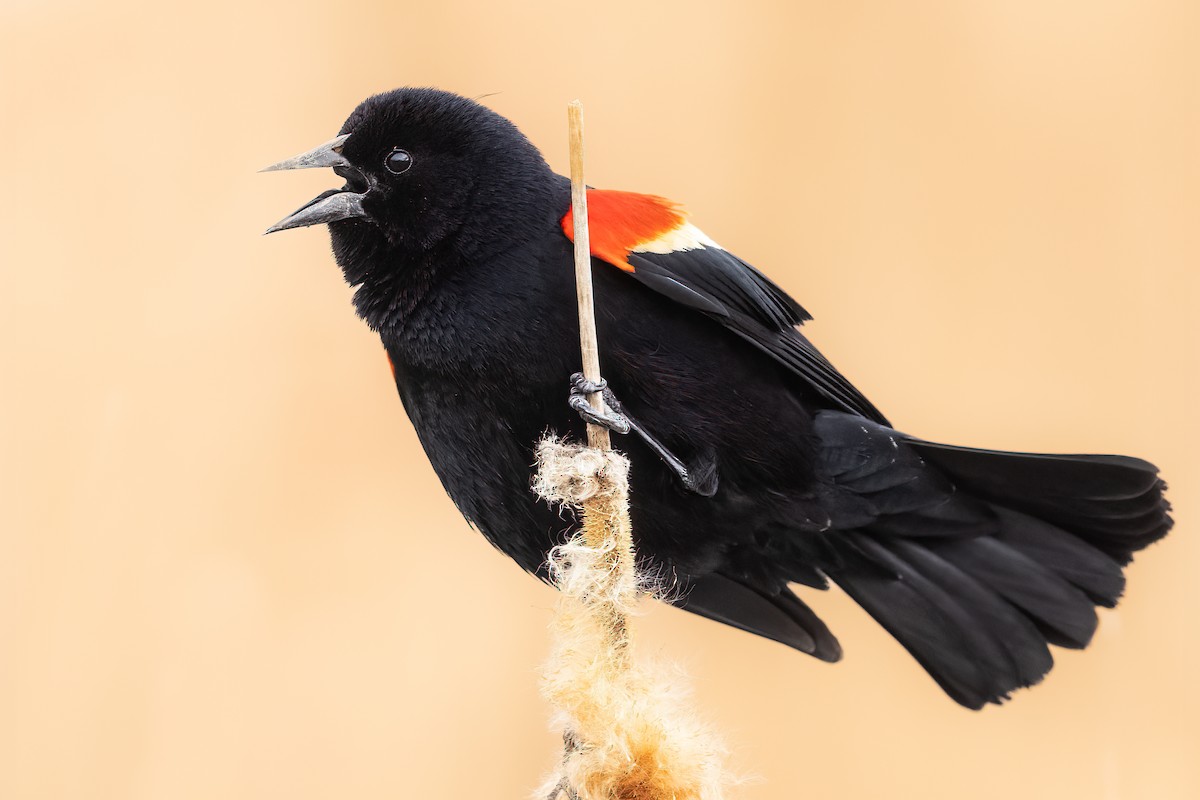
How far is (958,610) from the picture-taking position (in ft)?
5.43

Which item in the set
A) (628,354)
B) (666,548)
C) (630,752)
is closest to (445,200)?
(628,354)

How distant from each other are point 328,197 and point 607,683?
0.76 meters

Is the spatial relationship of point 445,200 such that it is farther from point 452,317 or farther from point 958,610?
point 958,610

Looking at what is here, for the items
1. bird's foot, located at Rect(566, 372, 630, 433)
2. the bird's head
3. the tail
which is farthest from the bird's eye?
the tail

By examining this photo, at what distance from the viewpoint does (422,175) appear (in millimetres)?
1445

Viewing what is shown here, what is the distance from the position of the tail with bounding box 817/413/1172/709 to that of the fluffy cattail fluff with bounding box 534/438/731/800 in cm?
64

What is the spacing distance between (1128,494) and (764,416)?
0.48m

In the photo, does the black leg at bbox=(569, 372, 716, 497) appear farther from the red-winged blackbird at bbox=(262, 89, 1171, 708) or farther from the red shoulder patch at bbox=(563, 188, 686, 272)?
the red shoulder patch at bbox=(563, 188, 686, 272)

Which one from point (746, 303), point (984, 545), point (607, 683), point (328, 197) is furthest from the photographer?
point (984, 545)

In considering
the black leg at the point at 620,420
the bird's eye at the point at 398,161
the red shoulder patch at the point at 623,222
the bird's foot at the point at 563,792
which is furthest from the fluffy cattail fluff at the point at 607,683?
→ the bird's eye at the point at 398,161

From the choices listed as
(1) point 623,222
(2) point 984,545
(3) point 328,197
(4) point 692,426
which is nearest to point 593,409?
(4) point 692,426

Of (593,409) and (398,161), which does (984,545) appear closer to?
(593,409)

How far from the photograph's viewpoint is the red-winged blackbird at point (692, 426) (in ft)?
4.52

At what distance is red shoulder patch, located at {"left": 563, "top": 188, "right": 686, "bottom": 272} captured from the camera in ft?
4.65
